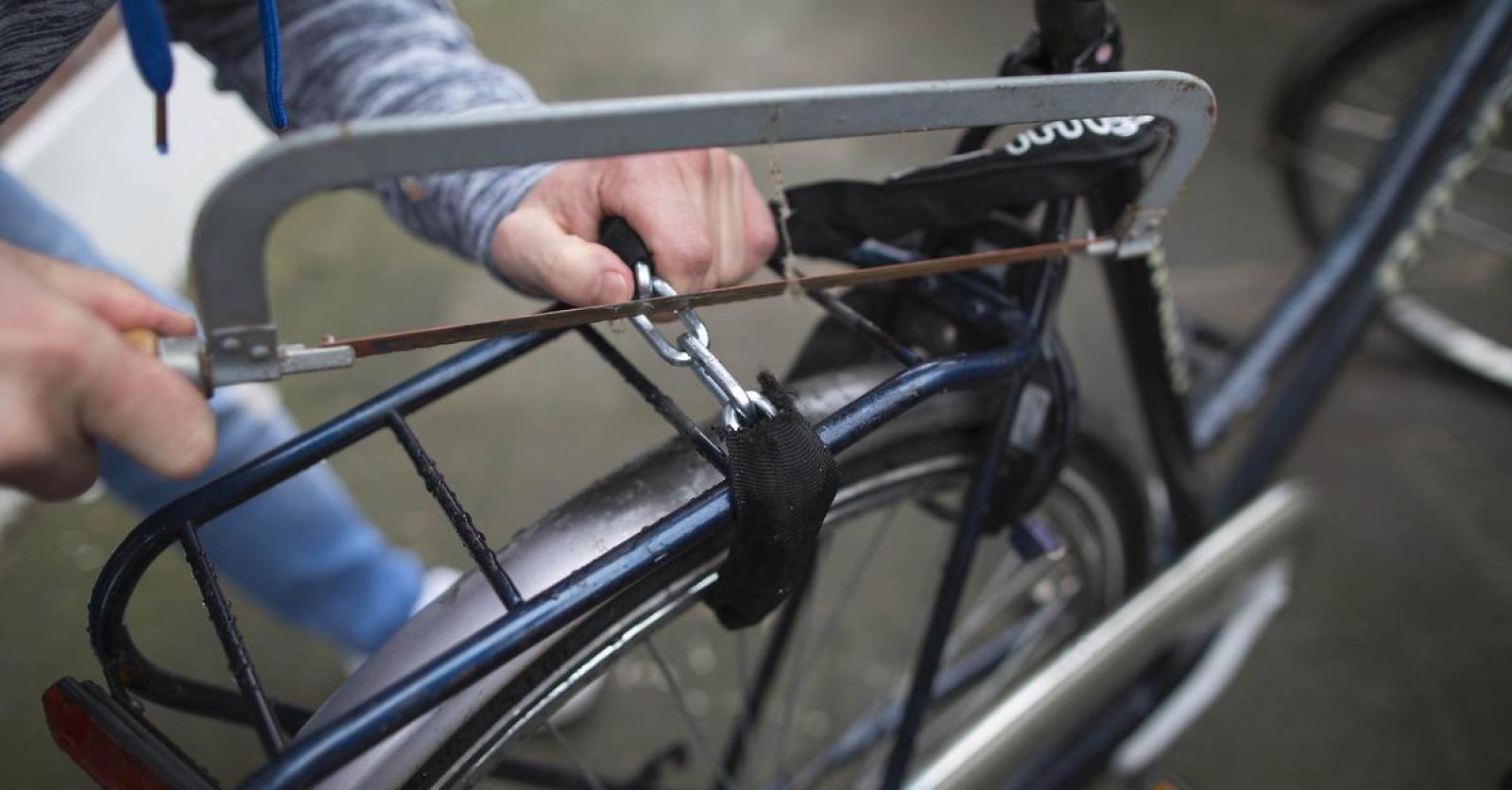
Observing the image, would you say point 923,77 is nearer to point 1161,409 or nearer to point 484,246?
point 1161,409

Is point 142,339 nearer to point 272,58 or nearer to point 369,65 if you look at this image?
point 272,58

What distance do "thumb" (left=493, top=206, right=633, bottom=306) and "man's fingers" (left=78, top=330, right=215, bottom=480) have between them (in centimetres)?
20

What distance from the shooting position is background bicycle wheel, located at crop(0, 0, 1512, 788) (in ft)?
4.08

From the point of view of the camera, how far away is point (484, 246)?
68cm

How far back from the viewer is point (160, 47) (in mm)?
574

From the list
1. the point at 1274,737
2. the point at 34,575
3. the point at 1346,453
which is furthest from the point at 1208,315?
the point at 34,575

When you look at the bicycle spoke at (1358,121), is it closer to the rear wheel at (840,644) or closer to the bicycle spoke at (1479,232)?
the bicycle spoke at (1479,232)

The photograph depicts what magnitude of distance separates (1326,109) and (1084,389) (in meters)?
0.67

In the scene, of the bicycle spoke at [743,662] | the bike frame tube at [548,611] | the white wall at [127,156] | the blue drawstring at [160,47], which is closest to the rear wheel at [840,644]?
the bicycle spoke at [743,662]

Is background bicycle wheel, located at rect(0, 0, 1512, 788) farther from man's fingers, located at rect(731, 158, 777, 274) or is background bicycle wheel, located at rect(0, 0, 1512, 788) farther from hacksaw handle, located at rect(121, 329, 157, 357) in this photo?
man's fingers, located at rect(731, 158, 777, 274)

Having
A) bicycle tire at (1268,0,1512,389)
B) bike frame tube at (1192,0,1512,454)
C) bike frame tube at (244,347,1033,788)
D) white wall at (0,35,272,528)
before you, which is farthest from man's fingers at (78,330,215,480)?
bicycle tire at (1268,0,1512,389)

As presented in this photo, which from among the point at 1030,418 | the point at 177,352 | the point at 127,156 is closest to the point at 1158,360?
the point at 1030,418

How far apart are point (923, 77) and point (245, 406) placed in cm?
170

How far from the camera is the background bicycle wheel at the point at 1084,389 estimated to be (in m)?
1.24
